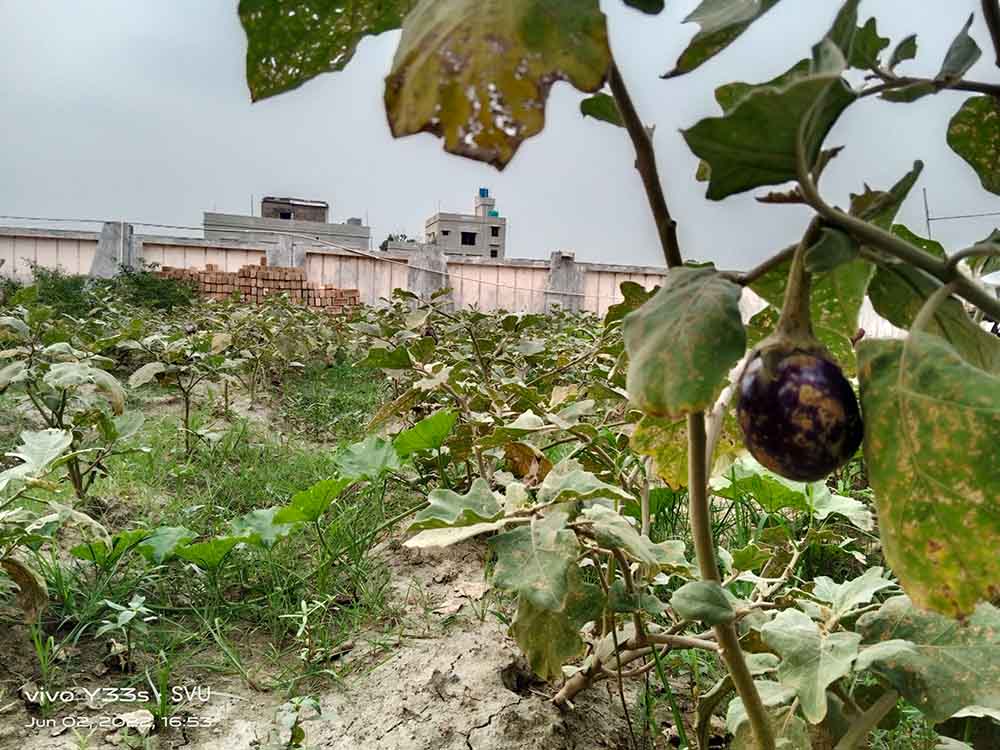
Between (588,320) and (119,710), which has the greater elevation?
(588,320)

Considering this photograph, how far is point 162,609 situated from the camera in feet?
4.82

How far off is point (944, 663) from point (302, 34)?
0.76m

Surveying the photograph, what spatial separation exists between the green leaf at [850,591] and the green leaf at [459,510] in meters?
0.39

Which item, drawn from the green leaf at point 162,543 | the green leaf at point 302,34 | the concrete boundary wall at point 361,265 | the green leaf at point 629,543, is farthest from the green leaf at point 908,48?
the concrete boundary wall at point 361,265

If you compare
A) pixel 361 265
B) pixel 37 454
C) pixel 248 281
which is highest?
pixel 361 265

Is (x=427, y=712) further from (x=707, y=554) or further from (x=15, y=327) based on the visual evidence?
(x=15, y=327)

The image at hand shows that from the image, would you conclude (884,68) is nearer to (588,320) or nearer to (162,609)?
(162,609)

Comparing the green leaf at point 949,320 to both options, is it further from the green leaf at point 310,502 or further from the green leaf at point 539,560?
the green leaf at point 310,502

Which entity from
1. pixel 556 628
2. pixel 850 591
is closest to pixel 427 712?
pixel 556 628

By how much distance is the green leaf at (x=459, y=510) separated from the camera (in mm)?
753

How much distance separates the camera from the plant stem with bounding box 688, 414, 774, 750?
0.53 meters

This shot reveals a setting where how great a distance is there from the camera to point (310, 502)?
60.1 inches

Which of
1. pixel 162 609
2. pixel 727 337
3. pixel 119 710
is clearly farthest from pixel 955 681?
pixel 162 609

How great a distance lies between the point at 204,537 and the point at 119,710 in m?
0.80
